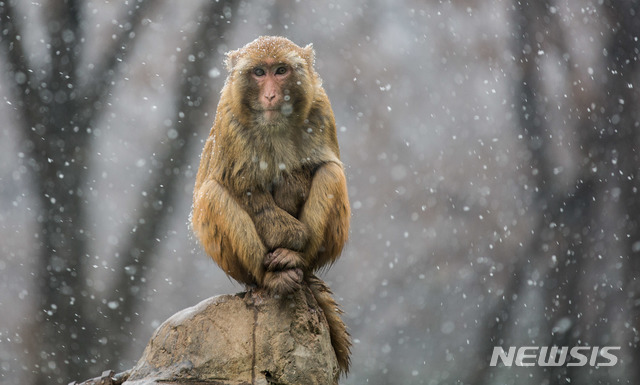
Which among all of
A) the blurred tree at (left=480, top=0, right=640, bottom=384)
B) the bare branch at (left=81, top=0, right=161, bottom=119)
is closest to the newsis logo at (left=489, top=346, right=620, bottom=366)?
the blurred tree at (left=480, top=0, right=640, bottom=384)

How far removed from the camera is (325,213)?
4238 mm

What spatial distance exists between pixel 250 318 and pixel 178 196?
4859 millimetres

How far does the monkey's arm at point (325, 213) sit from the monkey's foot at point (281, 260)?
138 mm

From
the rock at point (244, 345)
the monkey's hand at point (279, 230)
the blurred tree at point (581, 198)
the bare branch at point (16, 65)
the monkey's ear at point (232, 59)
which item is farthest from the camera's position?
the blurred tree at point (581, 198)

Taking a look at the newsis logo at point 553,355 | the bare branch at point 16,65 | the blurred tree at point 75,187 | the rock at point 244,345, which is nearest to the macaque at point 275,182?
the rock at point 244,345

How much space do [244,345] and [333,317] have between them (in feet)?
2.11

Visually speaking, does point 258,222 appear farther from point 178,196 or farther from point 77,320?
point 77,320

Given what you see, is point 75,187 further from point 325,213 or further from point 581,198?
point 581,198

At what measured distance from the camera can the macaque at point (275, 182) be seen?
13.5 ft

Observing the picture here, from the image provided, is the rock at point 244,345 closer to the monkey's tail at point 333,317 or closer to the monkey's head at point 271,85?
the monkey's tail at point 333,317

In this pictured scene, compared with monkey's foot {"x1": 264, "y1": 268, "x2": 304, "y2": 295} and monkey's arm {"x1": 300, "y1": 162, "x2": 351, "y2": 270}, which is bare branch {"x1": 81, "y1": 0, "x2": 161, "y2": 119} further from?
monkey's foot {"x1": 264, "y1": 268, "x2": 304, "y2": 295}

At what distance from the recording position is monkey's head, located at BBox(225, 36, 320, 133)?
13.4 ft

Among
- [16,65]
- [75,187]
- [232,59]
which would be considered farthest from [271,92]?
[16,65]

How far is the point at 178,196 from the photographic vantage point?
8.70 m
